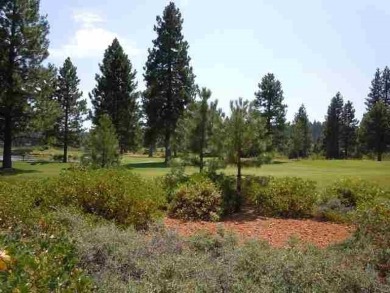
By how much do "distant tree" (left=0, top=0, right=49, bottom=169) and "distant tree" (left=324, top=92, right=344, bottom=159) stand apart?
167ft

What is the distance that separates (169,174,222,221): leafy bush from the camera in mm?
13180

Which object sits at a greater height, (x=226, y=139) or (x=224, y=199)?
(x=226, y=139)

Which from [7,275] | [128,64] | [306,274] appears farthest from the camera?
[128,64]

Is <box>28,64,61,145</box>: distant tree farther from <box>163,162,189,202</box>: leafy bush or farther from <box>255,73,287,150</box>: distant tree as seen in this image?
<box>255,73,287,150</box>: distant tree

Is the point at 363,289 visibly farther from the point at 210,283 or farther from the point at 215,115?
the point at 215,115

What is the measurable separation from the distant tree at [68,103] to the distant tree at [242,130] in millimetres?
30445

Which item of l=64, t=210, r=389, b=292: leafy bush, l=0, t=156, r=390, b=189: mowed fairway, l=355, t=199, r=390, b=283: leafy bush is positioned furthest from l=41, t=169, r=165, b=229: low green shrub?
l=0, t=156, r=390, b=189: mowed fairway

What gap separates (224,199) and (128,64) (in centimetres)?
2948

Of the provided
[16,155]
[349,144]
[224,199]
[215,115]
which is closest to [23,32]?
[215,115]

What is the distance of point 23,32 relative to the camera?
28094 mm

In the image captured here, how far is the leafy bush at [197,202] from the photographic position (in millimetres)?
13180

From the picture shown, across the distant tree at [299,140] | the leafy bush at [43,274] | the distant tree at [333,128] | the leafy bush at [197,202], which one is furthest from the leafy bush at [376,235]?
the distant tree at [333,128]

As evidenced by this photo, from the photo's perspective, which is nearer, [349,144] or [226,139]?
[226,139]

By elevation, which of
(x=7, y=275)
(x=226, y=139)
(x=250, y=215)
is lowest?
(x=250, y=215)
